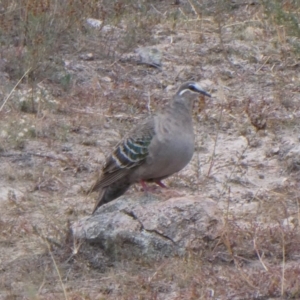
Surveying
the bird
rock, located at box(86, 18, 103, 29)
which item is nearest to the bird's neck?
the bird

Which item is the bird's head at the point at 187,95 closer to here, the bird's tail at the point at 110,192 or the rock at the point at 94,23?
the bird's tail at the point at 110,192

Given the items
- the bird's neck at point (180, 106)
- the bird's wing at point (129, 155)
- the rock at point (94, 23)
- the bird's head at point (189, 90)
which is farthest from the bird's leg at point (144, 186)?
the rock at point (94, 23)

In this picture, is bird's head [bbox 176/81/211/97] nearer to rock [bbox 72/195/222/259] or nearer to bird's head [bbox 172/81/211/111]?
A: bird's head [bbox 172/81/211/111]

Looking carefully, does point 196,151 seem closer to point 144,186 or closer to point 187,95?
point 187,95

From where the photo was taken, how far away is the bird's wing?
6.61 metres

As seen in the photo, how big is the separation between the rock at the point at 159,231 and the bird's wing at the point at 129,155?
65 centimetres

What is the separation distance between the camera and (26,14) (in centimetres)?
1001

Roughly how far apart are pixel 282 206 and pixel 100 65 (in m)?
3.72

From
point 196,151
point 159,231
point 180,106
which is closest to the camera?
point 159,231

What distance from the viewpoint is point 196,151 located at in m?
8.09

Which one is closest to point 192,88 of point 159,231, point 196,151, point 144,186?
point 144,186

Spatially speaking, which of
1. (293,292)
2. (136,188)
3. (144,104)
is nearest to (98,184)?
(136,188)

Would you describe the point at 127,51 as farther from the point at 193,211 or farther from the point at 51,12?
the point at 193,211

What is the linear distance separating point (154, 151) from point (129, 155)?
0.75 ft
